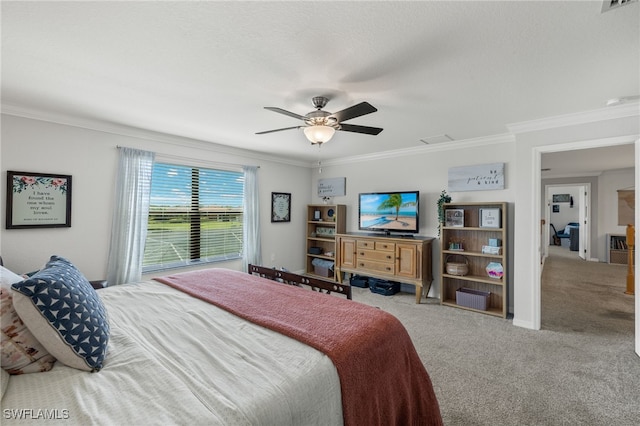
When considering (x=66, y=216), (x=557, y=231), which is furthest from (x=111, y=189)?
(x=557, y=231)

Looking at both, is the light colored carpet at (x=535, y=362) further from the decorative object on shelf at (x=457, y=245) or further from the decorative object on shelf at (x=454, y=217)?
the decorative object on shelf at (x=454, y=217)

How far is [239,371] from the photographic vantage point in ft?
3.83

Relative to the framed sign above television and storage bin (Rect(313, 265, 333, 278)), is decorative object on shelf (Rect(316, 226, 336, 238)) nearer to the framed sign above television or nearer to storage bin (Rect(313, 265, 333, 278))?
storage bin (Rect(313, 265, 333, 278))

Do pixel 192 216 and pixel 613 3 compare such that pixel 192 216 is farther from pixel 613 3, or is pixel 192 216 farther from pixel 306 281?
pixel 613 3

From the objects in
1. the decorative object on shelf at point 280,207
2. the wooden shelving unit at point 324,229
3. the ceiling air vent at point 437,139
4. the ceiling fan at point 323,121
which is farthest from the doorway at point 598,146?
the decorative object on shelf at point 280,207

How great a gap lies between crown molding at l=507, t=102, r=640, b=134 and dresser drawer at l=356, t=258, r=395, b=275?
2.40 m

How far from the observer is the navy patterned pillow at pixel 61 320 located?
3.57 ft

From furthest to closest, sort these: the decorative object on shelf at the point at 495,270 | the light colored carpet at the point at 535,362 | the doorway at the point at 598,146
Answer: the decorative object on shelf at the point at 495,270, the doorway at the point at 598,146, the light colored carpet at the point at 535,362

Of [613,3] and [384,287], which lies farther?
[384,287]

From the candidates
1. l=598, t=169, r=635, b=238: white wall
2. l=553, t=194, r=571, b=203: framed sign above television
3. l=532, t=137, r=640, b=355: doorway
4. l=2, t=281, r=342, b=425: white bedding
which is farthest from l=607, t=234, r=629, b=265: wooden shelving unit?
l=2, t=281, r=342, b=425: white bedding

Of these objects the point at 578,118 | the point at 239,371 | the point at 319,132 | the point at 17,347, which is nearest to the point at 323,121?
the point at 319,132

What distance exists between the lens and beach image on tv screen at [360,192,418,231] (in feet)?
14.8

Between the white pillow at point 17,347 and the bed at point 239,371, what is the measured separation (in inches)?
1.3

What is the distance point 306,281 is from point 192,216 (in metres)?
2.55
